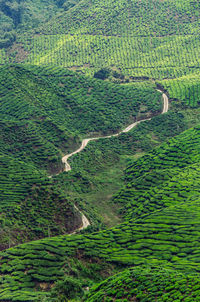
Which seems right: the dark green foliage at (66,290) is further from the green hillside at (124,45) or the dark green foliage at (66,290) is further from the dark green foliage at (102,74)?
the dark green foliage at (102,74)

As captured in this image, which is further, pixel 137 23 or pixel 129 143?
pixel 137 23

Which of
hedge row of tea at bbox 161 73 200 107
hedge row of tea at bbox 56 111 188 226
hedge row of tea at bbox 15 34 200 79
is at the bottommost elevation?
hedge row of tea at bbox 56 111 188 226

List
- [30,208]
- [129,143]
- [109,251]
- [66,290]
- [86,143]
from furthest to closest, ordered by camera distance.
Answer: [129,143] < [86,143] < [30,208] < [109,251] < [66,290]

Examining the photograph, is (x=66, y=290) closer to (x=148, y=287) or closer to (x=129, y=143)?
(x=148, y=287)

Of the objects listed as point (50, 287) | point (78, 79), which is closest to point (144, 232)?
point (50, 287)

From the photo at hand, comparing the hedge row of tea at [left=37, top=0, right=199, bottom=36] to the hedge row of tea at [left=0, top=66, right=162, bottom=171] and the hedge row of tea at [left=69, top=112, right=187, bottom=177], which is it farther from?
the hedge row of tea at [left=69, top=112, right=187, bottom=177]

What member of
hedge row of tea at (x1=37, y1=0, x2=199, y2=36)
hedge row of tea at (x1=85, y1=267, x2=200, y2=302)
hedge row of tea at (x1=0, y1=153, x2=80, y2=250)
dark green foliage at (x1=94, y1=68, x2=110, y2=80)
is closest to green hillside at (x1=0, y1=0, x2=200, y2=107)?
hedge row of tea at (x1=37, y1=0, x2=199, y2=36)

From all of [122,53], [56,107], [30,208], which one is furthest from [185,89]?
[30,208]

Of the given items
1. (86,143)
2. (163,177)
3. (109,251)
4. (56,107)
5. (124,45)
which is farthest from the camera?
(124,45)
